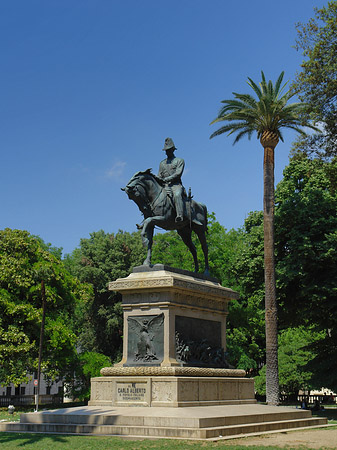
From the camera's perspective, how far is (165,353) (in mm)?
17641

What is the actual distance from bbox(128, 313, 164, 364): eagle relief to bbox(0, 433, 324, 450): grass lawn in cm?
392

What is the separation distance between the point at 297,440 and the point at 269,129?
21.5m

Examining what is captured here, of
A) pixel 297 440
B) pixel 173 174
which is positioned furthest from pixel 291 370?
pixel 297 440

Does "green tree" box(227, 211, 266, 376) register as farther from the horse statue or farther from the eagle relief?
the eagle relief

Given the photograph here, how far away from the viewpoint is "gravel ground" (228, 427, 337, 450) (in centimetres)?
1348

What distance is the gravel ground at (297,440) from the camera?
44.2 ft

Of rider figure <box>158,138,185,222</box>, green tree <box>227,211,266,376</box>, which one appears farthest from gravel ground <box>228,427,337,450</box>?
green tree <box>227,211,266,376</box>

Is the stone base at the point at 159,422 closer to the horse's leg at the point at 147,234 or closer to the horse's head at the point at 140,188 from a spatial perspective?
the horse's leg at the point at 147,234

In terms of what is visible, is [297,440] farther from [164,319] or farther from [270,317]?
[270,317]

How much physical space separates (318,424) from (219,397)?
4164 mm

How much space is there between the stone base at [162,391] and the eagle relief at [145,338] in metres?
0.82

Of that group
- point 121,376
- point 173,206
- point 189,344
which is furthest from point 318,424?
point 173,206

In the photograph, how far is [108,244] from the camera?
54.8 metres

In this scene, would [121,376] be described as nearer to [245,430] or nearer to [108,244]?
[245,430]
